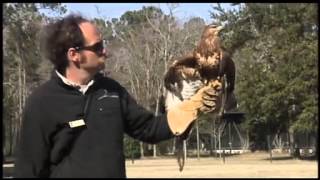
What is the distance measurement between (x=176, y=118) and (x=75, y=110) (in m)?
0.41

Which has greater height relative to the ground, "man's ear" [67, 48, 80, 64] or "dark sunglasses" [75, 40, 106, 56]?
"dark sunglasses" [75, 40, 106, 56]

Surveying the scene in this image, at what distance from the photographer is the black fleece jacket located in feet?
8.87

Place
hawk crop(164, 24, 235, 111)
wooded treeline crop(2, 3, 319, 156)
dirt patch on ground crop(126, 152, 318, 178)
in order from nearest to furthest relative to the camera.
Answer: hawk crop(164, 24, 235, 111)
dirt patch on ground crop(126, 152, 318, 178)
wooded treeline crop(2, 3, 319, 156)

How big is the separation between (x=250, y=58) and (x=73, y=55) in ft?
119

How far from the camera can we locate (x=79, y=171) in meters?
2.73

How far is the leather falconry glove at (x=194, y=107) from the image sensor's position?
9.11 ft

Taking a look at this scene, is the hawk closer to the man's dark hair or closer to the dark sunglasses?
the dark sunglasses

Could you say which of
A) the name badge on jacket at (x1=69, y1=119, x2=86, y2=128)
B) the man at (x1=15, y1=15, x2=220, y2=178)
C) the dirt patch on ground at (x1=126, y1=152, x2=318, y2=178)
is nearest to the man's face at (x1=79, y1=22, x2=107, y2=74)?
the man at (x1=15, y1=15, x2=220, y2=178)

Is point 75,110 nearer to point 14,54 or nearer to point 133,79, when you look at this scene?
point 14,54

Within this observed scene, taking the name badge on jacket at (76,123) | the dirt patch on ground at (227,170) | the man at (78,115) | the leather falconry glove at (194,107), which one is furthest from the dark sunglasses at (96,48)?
the dirt patch on ground at (227,170)

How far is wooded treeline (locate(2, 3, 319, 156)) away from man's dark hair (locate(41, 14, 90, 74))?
90.7 ft

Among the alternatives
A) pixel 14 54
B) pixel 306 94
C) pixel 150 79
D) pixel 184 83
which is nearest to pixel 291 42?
pixel 306 94

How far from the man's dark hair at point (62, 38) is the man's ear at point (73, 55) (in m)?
0.02

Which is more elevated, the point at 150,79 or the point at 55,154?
the point at 150,79
